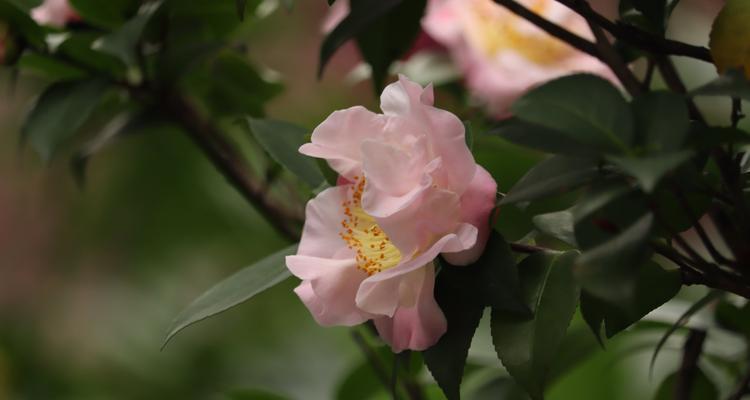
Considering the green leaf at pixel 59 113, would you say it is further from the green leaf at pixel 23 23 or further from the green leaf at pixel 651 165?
the green leaf at pixel 651 165

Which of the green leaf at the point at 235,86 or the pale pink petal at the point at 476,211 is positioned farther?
the green leaf at the point at 235,86

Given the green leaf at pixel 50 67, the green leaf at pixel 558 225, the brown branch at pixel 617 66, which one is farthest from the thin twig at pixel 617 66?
the green leaf at pixel 50 67

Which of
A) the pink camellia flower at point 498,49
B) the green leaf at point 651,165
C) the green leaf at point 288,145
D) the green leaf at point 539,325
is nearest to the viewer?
the green leaf at point 651,165

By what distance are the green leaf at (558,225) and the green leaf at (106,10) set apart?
31cm

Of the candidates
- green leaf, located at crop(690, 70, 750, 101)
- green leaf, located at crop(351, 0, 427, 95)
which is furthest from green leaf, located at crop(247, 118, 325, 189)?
green leaf, located at crop(690, 70, 750, 101)

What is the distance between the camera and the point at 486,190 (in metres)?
0.36

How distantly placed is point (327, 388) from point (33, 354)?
1.73ft

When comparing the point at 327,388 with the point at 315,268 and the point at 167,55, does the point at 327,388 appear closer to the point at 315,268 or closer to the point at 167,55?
the point at 167,55

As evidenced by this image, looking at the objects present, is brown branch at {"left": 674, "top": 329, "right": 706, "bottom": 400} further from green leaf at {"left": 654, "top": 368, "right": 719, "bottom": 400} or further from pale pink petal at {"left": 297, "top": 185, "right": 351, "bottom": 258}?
pale pink petal at {"left": 297, "top": 185, "right": 351, "bottom": 258}

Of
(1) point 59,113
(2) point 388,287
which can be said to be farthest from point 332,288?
(1) point 59,113

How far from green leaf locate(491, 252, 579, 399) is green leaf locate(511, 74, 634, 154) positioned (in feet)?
0.26

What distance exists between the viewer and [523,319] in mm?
364

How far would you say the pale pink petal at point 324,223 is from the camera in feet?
1.31

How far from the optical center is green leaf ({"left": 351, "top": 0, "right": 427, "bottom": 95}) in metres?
0.56
